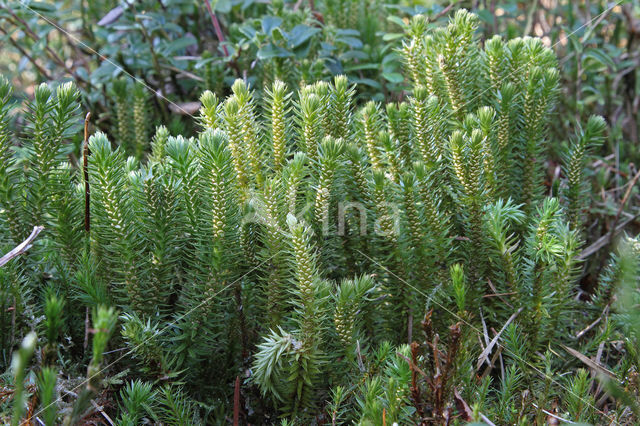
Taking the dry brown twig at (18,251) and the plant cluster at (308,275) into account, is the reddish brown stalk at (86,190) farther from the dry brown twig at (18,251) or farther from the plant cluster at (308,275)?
the dry brown twig at (18,251)

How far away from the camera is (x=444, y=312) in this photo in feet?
5.05

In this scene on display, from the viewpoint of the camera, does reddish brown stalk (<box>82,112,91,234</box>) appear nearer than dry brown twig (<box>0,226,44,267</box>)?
No

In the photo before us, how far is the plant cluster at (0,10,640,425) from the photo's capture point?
1.29 meters

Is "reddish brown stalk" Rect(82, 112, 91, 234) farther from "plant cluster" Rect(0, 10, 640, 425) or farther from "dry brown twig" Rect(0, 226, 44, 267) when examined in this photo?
"dry brown twig" Rect(0, 226, 44, 267)

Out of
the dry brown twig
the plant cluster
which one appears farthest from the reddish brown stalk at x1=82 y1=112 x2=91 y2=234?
the dry brown twig

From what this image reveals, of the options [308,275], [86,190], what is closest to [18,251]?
[86,190]

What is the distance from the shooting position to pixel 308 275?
1.26 m

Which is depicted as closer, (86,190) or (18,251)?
(18,251)

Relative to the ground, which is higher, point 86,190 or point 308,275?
point 86,190

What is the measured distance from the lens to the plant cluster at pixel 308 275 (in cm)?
129

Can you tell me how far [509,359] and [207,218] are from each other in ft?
2.89

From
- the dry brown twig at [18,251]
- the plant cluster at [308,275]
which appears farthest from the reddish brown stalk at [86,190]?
the dry brown twig at [18,251]

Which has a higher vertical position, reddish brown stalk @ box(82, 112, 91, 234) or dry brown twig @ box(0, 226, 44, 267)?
reddish brown stalk @ box(82, 112, 91, 234)

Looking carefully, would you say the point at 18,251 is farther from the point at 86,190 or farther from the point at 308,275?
the point at 308,275
